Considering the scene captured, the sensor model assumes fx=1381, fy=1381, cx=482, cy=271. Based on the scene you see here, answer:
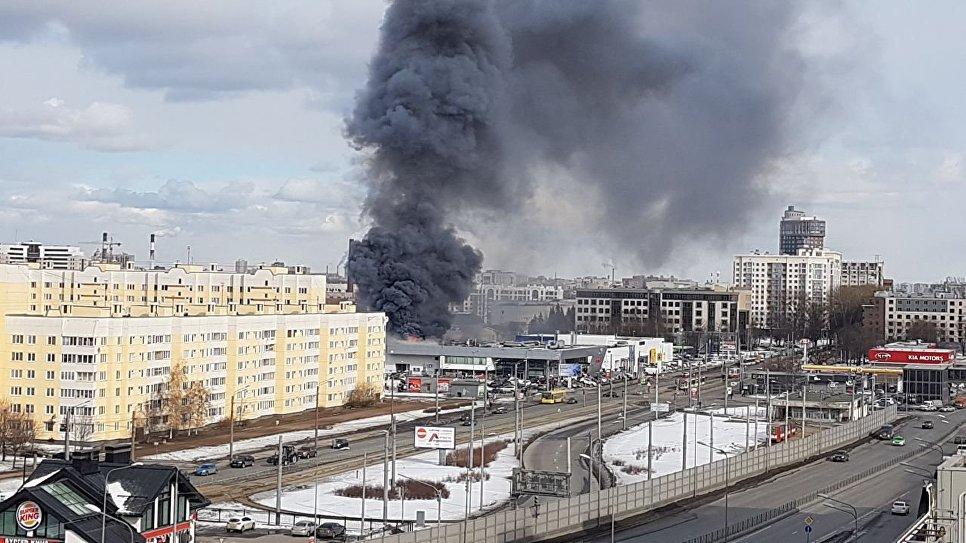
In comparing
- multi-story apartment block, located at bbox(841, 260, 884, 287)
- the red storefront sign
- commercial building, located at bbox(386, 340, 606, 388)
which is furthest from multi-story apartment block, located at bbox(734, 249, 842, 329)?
the red storefront sign

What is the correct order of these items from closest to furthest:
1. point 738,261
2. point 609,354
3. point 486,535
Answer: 1. point 486,535
2. point 609,354
3. point 738,261

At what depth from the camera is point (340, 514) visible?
30.1 m

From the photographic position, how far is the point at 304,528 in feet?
90.9

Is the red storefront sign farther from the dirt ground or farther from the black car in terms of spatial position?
the black car

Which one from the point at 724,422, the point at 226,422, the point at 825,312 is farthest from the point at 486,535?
the point at 825,312

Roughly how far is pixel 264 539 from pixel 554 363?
164 feet

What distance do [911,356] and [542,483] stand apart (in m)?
48.7

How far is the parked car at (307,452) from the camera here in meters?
40.9

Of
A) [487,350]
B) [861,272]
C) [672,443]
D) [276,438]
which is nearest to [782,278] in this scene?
[861,272]

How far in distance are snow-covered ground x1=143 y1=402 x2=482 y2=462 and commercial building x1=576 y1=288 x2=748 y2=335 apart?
6726 cm

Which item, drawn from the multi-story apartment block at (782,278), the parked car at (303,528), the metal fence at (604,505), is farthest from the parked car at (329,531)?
the multi-story apartment block at (782,278)

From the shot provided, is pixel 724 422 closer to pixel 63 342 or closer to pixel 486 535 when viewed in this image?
pixel 63 342

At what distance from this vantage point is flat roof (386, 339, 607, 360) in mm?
72750

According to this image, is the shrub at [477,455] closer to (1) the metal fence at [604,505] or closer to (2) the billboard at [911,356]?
(1) the metal fence at [604,505]
